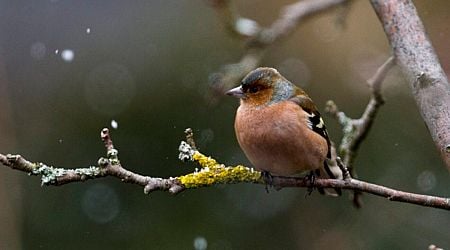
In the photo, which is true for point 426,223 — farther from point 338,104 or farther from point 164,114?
point 164,114

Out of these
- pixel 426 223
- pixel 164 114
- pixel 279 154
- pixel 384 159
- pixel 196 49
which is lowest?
pixel 426 223

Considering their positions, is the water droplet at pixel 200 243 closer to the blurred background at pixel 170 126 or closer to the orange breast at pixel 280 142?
the blurred background at pixel 170 126

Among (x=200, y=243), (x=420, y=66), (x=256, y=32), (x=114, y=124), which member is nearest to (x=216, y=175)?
(x=420, y=66)

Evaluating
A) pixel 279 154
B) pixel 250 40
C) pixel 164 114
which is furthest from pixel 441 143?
pixel 164 114

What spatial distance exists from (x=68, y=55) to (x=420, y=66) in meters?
2.82

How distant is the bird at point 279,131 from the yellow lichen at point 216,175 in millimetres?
348

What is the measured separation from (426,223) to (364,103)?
2.66ft

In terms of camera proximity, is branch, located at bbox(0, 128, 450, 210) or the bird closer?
branch, located at bbox(0, 128, 450, 210)

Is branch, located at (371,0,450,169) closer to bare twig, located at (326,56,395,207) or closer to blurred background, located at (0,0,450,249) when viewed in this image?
bare twig, located at (326,56,395,207)

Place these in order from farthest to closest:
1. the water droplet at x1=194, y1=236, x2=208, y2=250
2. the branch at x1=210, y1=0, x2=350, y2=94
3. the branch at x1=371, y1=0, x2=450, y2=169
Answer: the water droplet at x1=194, y1=236, x2=208, y2=250, the branch at x1=210, y1=0, x2=350, y2=94, the branch at x1=371, y1=0, x2=450, y2=169

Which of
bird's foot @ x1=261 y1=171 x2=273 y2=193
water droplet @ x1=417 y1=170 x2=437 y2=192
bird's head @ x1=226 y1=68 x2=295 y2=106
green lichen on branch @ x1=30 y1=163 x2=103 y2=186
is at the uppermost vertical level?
bird's head @ x1=226 y1=68 x2=295 y2=106

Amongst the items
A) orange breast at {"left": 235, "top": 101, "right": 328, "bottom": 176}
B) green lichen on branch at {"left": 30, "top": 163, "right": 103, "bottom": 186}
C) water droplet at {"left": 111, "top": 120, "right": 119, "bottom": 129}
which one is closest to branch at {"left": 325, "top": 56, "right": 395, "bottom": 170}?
orange breast at {"left": 235, "top": 101, "right": 328, "bottom": 176}

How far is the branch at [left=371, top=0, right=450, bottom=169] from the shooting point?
241cm

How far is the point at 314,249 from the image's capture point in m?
4.41
